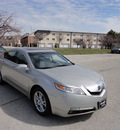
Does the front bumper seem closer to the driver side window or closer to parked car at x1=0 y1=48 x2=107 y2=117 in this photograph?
parked car at x1=0 y1=48 x2=107 y2=117

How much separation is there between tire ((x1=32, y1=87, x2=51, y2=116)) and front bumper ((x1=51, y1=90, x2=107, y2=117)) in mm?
179

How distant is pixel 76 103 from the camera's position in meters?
2.52

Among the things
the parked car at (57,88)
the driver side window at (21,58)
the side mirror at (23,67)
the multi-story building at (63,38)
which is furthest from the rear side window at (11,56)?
the multi-story building at (63,38)

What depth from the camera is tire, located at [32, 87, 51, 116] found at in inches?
109

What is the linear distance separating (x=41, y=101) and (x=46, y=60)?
1.26m

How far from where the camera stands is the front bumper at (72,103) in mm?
2506

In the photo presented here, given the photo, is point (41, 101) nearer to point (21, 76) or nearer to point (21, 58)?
point (21, 76)

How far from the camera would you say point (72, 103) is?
8.23ft

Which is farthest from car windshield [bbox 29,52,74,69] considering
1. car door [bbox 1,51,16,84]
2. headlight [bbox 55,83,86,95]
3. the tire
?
headlight [bbox 55,83,86,95]

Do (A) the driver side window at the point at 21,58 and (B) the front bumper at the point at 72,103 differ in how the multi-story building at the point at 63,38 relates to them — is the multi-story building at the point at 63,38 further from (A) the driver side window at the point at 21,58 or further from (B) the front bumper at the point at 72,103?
(B) the front bumper at the point at 72,103

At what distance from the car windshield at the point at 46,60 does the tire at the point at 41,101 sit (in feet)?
2.18

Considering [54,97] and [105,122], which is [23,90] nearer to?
[54,97]

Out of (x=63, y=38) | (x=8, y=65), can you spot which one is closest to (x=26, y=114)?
(x=8, y=65)

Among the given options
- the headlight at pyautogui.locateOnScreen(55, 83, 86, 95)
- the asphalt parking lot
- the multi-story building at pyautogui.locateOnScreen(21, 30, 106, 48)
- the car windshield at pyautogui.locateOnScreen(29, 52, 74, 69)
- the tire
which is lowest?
the asphalt parking lot
